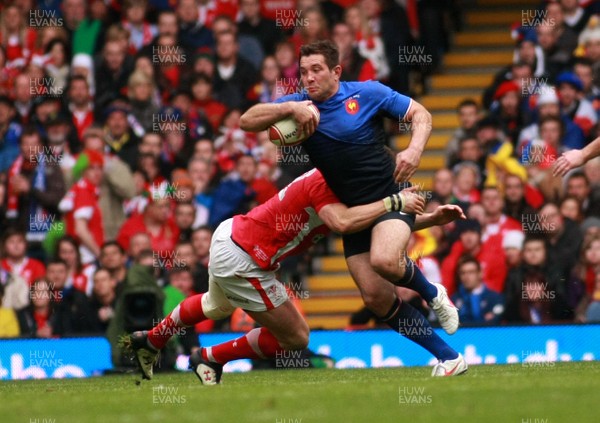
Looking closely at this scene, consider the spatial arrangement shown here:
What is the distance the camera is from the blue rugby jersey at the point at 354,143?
A: 10.5m

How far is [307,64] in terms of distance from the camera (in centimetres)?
1043

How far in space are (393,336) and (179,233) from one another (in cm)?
319

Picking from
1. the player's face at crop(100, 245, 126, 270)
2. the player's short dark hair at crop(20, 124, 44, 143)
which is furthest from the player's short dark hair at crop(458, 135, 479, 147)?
the player's short dark hair at crop(20, 124, 44, 143)

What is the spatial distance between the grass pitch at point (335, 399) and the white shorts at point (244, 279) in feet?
1.98

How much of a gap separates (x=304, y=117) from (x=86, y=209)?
7.21 meters

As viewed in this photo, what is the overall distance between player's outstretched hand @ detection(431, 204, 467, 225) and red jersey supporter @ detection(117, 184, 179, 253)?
6056mm

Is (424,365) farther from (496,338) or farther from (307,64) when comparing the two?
(307,64)

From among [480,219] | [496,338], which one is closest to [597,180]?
[480,219]

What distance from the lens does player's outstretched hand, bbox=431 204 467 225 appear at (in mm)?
10336

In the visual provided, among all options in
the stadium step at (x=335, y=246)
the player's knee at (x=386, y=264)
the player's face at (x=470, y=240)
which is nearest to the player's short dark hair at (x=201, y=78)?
the stadium step at (x=335, y=246)

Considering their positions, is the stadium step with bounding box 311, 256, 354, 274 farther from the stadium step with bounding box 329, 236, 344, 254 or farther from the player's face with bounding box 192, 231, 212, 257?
the player's face with bounding box 192, 231, 212, 257

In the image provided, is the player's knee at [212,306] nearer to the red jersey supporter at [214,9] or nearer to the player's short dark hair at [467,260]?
the player's short dark hair at [467,260]

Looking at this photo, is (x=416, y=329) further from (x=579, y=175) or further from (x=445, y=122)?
(x=445, y=122)

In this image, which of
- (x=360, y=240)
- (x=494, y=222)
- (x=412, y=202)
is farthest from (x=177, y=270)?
(x=412, y=202)
